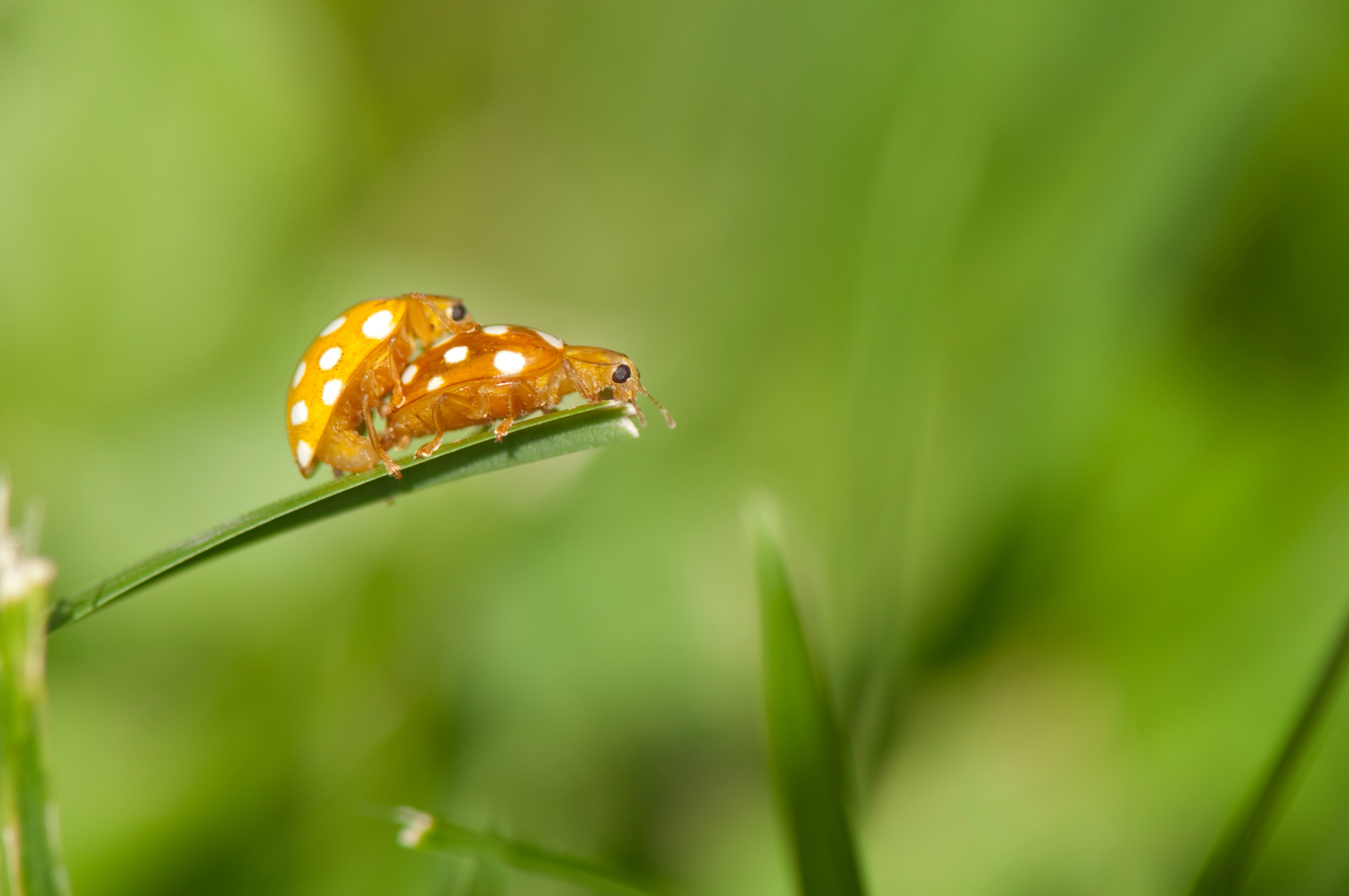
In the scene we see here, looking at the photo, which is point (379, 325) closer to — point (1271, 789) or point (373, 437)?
point (373, 437)

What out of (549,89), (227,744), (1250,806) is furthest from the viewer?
(549,89)

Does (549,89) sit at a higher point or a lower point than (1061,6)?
lower

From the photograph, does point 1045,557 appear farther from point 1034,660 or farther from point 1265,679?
point 1265,679

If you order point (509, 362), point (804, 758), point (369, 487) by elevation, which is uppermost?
point (509, 362)

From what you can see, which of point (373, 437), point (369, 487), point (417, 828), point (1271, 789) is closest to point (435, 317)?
point (373, 437)

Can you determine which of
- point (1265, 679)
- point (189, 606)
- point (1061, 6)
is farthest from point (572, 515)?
point (1061, 6)

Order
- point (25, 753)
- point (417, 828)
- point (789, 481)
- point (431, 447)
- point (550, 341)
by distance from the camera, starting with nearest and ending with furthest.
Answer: point (25, 753), point (417, 828), point (431, 447), point (550, 341), point (789, 481)
